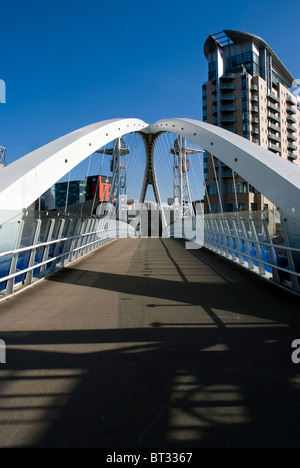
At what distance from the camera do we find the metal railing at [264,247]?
6.45 m

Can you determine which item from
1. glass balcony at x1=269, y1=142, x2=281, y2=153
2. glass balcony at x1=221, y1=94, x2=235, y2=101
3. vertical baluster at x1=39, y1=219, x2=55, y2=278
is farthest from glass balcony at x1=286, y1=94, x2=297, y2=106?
vertical baluster at x1=39, y1=219, x2=55, y2=278

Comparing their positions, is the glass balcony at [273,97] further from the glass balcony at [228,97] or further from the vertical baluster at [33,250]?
the vertical baluster at [33,250]

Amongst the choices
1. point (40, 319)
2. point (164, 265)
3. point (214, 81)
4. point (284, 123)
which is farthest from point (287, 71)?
point (40, 319)

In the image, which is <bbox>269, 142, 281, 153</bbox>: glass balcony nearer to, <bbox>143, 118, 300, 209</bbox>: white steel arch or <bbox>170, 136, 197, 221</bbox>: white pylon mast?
<bbox>170, 136, 197, 221</bbox>: white pylon mast

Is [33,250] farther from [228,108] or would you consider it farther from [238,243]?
[228,108]

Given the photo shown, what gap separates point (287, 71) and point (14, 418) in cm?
8894

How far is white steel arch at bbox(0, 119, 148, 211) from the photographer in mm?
8000

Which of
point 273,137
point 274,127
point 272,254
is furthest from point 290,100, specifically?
point 272,254

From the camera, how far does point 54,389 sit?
9.40ft

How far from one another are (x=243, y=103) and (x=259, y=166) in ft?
188

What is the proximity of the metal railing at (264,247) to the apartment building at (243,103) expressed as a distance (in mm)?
45078

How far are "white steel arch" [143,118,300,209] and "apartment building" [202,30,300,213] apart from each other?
4267 centimetres

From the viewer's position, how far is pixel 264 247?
8156 millimetres

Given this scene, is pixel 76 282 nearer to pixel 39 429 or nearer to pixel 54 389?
pixel 54 389
